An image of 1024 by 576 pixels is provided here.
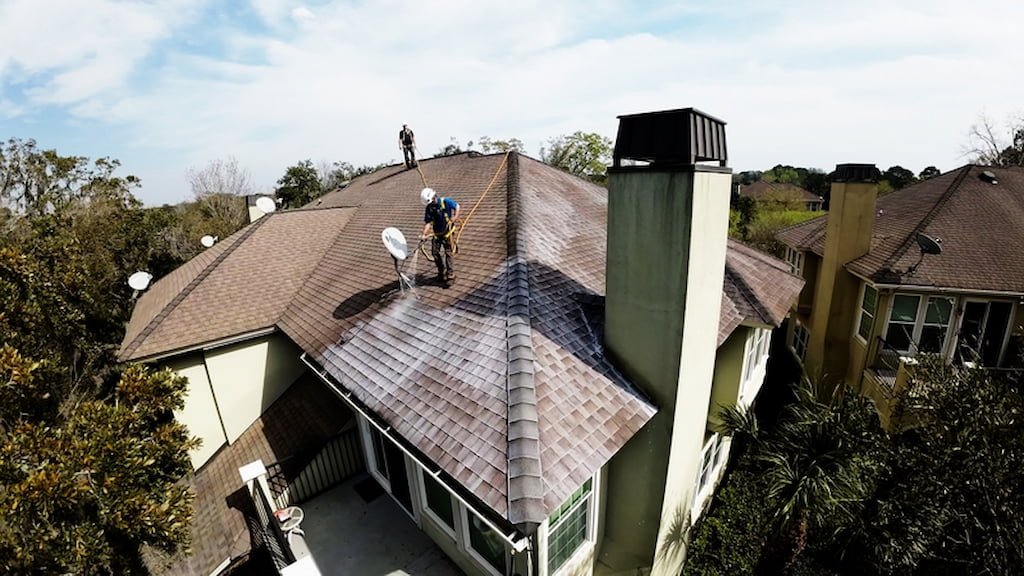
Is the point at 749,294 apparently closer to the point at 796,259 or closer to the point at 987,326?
the point at 987,326

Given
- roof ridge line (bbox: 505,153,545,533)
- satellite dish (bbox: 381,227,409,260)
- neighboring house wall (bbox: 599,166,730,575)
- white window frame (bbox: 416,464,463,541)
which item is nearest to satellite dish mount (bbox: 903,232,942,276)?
neighboring house wall (bbox: 599,166,730,575)

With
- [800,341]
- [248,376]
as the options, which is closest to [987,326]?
[800,341]

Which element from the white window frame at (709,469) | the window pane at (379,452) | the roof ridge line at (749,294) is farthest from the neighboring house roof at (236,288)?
the roof ridge line at (749,294)

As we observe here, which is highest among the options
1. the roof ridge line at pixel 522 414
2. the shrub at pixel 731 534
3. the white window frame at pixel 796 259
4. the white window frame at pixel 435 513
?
the roof ridge line at pixel 522 414

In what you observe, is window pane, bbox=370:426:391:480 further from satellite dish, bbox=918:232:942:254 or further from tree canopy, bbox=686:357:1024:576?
satellite dish, bbox=918:232:942:254

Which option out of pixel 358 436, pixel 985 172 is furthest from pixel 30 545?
pixel 985 172

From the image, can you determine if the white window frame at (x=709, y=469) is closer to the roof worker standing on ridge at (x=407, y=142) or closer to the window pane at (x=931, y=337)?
the window pane at (x=931, y=337)
